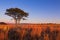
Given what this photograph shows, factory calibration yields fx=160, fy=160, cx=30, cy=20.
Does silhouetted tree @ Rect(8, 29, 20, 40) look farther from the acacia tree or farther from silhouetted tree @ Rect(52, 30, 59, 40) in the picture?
the acacia tree

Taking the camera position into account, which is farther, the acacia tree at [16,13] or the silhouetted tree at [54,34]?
the acacia tree at [16,13]

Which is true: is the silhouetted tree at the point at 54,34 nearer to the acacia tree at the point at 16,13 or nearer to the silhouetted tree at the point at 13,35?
the silhouetted tree at the point at 13,35

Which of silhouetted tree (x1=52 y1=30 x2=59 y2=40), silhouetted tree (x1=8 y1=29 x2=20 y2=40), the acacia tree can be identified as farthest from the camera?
the acacia tree

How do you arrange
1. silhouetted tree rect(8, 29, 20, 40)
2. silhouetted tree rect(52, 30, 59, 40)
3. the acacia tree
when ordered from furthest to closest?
the acacia tree → silhouetted tree rect(8, 29, 20, 40) → silhouetted tree rect(52, 30, 59, 40)

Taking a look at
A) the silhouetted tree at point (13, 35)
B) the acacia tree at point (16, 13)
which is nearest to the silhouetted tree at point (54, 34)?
the silhouetted tree at point (13, 35)

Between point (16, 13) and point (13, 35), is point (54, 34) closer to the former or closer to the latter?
point (13, 35)

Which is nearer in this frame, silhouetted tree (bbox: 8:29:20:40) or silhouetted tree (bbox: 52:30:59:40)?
silhouetted tree (bbox: 52:30:59:40)

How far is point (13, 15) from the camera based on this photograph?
1539 inches

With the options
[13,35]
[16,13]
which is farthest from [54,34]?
[16,13]

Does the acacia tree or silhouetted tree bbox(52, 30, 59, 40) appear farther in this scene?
the acacia tree

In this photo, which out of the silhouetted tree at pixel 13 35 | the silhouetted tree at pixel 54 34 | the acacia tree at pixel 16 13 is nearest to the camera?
the silhouetted tree at pixel 54 34

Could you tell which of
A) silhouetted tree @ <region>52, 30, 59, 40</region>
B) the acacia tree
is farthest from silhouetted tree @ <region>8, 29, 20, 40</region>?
the acacia tree

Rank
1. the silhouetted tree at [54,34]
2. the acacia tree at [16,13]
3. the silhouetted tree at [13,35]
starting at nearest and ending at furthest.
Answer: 1. the silhouetted tree at [54,34]
2. the silhouetted tree at [13,35]
3. the acacia tree at [16,13]

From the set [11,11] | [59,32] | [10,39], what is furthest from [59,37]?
[11,11]
